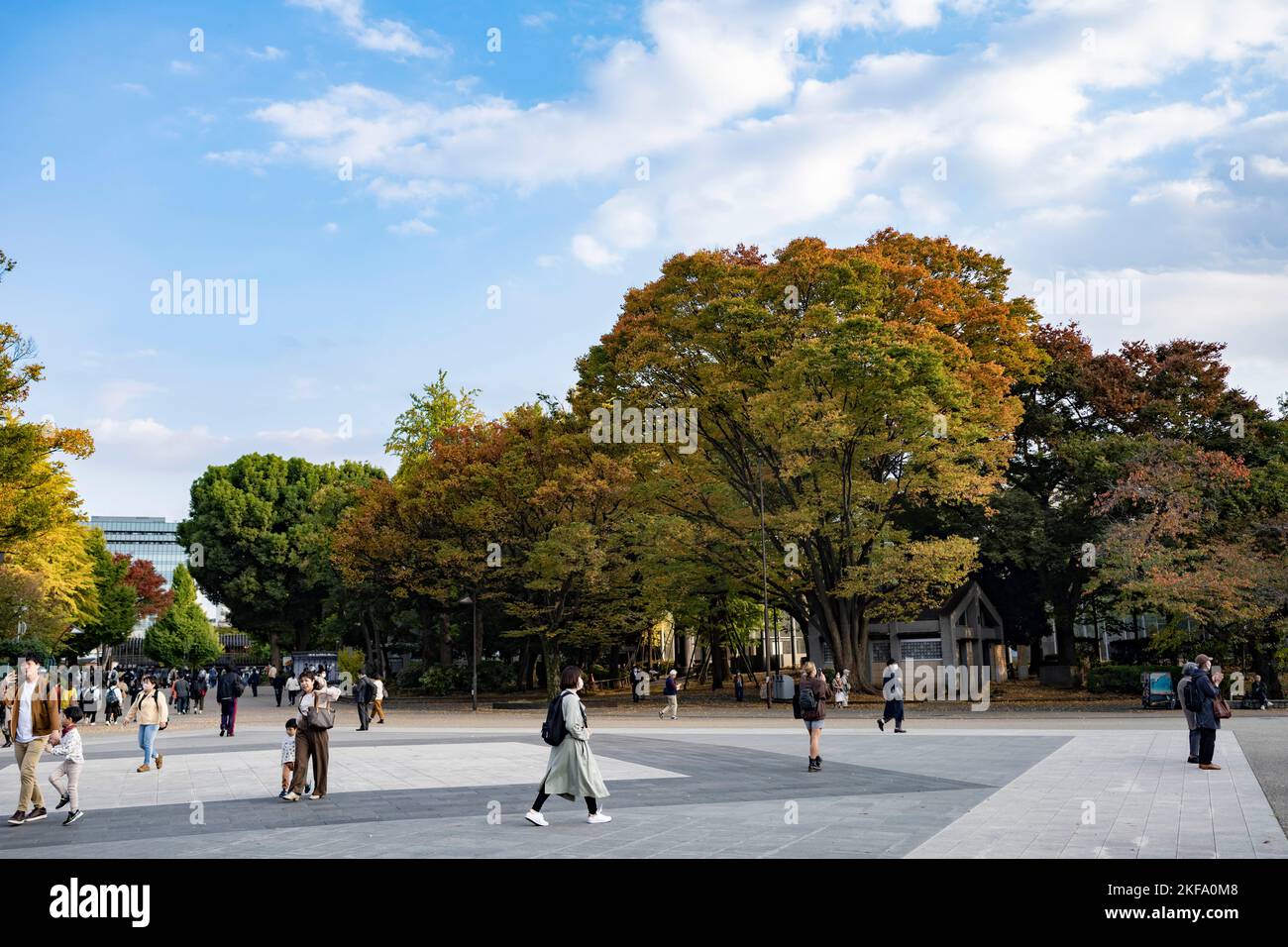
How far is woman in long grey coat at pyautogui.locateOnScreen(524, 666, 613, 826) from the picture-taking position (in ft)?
34.9

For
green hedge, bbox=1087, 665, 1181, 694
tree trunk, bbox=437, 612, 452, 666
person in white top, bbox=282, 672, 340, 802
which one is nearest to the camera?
person in white top, bbox=282, 672, 340, 802

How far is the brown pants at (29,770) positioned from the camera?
11.4 m

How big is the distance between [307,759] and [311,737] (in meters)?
0.27

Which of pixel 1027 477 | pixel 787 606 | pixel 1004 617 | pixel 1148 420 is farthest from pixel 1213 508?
pixel 1004 617

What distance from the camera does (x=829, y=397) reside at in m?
35.7

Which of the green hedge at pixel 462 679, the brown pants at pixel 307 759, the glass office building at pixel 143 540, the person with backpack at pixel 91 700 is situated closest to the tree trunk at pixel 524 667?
the green hedge at pixel 462 679

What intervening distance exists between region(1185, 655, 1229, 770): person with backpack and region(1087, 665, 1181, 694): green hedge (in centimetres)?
2484

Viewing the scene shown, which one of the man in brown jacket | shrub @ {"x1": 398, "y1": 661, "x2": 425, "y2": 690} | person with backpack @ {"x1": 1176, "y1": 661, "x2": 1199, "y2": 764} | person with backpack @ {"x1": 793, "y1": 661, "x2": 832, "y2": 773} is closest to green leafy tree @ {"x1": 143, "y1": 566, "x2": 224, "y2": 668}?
shrub @ {"x1": 398, "y1": 661, "x2": 425, "y2": 690}

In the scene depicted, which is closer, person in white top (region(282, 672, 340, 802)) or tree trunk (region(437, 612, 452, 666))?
person in white top (region(282, 672, 340, 802))

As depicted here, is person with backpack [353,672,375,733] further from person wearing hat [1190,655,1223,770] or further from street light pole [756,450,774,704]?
person wearing hat [1190,655,1223,770]

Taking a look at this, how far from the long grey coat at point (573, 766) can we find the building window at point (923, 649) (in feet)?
131

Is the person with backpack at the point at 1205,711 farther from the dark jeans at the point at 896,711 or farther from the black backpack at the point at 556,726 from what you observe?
the black backpack at the point at 556,726

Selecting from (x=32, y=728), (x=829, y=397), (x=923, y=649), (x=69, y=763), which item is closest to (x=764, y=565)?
(x=829, y=397)

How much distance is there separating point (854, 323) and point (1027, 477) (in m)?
18.0
